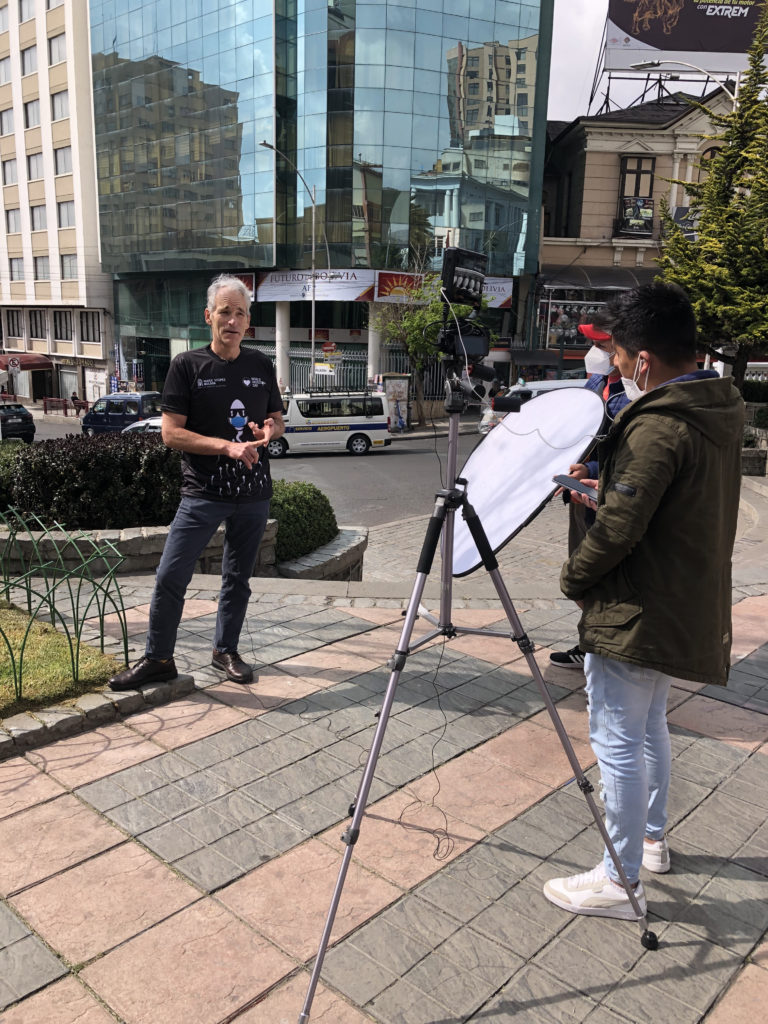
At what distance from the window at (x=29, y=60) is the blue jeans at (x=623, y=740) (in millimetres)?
52430

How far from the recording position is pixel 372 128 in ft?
104

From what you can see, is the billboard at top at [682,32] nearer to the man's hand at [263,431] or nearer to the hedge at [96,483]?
the hedge at [96,483]

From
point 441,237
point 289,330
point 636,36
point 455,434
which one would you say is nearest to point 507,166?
point 441,237

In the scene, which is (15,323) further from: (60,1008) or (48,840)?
(60,1008)

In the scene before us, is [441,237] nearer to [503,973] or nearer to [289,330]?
[289,330]

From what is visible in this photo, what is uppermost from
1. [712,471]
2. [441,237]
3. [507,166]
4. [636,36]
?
[636,36]

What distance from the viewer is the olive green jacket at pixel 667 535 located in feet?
7.16

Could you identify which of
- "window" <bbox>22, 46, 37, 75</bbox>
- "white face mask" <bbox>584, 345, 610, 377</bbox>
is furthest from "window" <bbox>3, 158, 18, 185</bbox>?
"white face mask" <bbox>584, 345, 610, 377</bbox>

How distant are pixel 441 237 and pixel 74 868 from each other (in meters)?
32.7

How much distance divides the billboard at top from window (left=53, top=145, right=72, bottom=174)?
93.4 feet

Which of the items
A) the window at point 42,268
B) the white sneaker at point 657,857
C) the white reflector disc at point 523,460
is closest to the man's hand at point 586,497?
the white reflector disc at point 523,460

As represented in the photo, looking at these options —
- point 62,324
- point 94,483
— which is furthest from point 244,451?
point 62,324

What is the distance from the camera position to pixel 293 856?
274 cm

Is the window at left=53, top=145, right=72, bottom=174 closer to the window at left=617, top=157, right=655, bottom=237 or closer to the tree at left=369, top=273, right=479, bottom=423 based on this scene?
the tree at left=369, top=273, right=479, bottom=423
